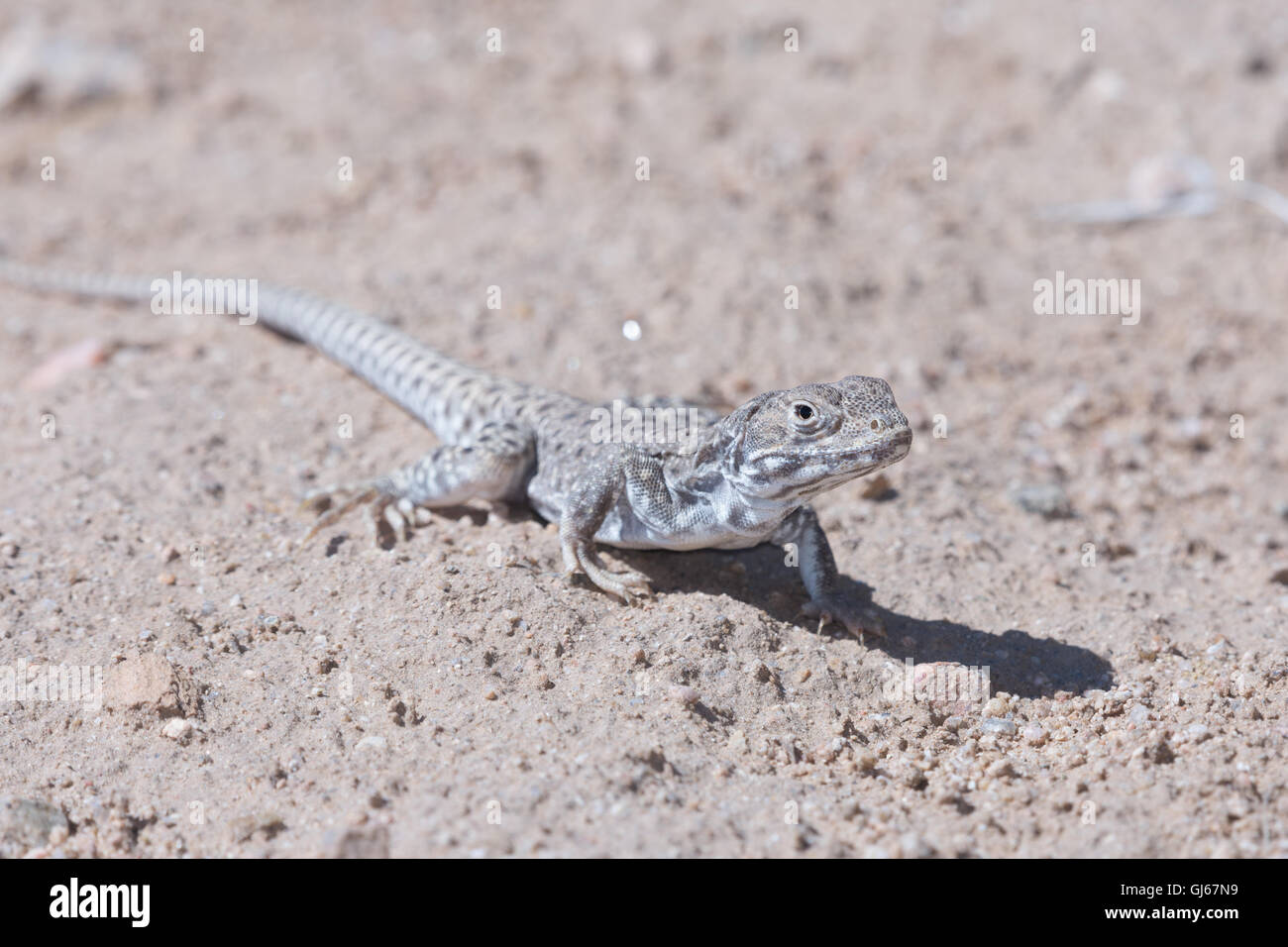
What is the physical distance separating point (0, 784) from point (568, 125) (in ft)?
28.6

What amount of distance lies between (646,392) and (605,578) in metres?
2.40

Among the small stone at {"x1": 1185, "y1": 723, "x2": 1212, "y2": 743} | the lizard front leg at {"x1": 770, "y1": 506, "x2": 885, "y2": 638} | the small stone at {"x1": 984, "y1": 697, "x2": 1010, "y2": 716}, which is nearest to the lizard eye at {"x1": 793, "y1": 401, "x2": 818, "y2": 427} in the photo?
the lizard front leg at {"x1": 770, "y1": 506, "x2": 885, "y2": 638}

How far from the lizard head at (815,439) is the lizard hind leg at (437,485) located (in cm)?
152

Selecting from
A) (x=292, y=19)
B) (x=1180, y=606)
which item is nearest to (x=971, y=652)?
(x=1180, y=606)

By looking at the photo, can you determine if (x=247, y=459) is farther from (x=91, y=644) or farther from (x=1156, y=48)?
→ (x=1156, y=48)

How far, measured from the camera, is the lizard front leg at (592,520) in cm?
573

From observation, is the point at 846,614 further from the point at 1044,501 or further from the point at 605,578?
the point at 1044,501

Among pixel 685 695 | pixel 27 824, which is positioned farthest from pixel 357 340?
pixel 27 824

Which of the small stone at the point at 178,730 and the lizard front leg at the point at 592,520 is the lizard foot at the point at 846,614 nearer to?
the lizard front leg at the point at 592,520

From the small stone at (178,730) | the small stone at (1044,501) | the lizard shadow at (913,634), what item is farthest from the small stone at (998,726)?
the small stone at (178,730)

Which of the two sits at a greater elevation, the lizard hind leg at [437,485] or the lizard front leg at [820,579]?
the lizard hind leg at [437,485]

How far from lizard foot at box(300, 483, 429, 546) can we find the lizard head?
2024mm

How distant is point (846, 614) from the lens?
5.67 m

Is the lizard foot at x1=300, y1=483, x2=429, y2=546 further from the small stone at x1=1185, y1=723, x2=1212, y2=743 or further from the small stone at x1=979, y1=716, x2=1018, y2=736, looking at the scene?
the small stone at x1=1185, y1=723, x2=1212, y2=743
